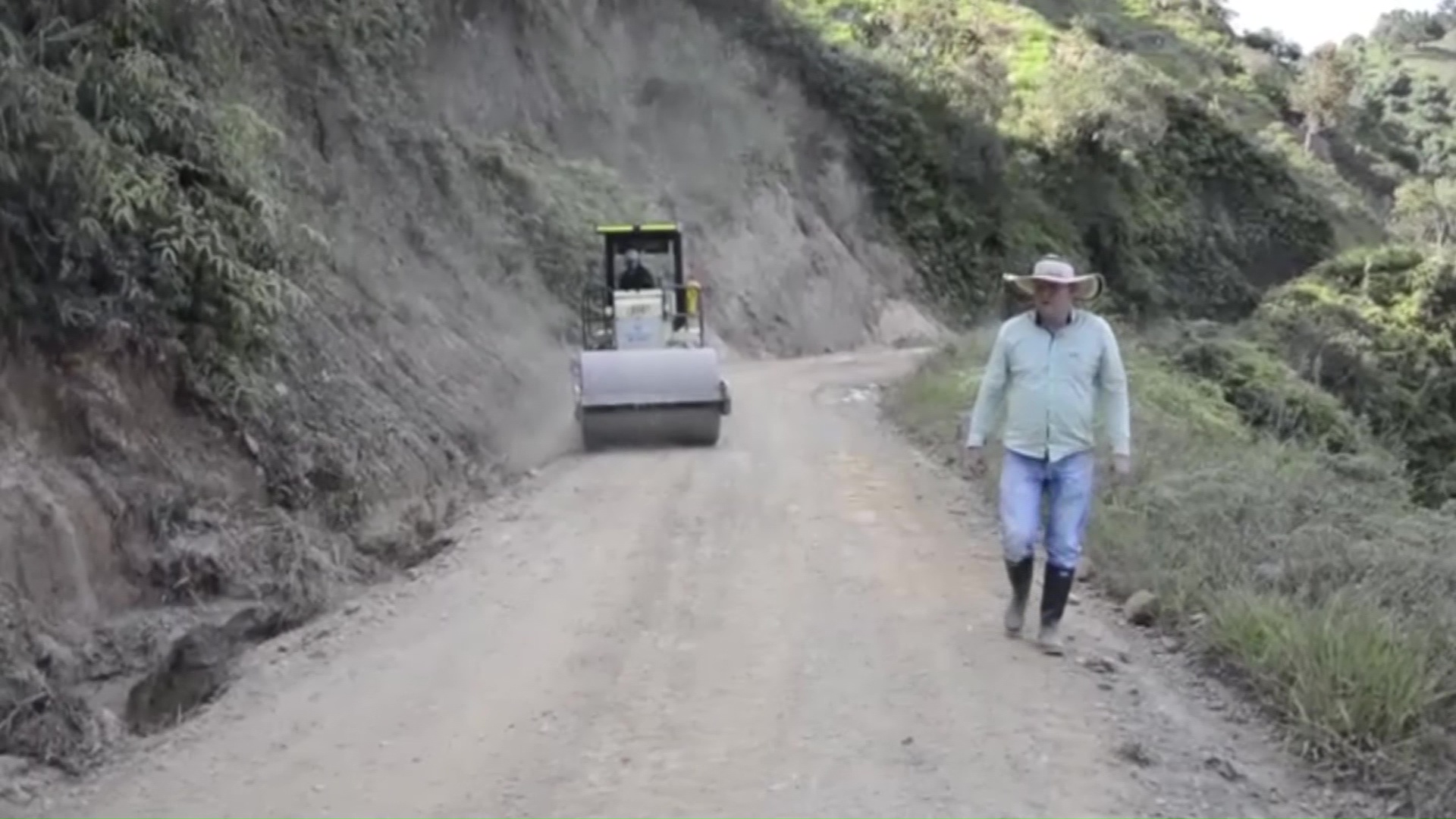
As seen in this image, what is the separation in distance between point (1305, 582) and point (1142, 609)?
90 centimetres

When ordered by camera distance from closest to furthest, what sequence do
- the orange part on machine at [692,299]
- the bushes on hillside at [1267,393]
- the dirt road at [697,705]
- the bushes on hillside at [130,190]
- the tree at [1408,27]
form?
the dirt road at [697,705] < the bushes on hillside at [130,190] < the orange part on machine at [692,299] < the bushes on hillside at [1267,393] < the tree at [1408,27]

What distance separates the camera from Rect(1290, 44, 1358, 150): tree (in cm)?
6806

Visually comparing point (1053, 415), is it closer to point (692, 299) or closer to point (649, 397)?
point (649, 397)

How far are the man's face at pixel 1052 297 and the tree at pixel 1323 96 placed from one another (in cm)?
6319

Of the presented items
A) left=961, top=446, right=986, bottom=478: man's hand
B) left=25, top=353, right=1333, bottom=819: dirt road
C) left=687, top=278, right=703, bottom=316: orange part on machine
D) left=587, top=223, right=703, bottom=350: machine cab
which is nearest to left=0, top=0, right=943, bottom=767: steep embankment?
left=25, top=353, right=1333, bottom=819: dirt road

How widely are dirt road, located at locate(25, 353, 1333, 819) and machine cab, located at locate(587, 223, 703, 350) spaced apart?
7549 mm

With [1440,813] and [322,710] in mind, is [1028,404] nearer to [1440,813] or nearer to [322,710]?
[1440,813]

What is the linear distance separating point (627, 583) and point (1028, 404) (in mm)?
3294

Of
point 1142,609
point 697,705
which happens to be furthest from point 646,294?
point 697,705

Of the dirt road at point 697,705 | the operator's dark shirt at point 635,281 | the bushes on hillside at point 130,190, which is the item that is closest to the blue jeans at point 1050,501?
the dirt road at point 697,705

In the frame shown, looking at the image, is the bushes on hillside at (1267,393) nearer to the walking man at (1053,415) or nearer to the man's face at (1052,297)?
the walking man at (1053,415)

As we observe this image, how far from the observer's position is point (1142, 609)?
921 centimetres

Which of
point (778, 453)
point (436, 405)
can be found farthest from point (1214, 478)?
point (436, 405)

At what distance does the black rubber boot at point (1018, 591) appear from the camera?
336 inches
